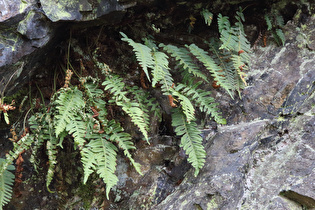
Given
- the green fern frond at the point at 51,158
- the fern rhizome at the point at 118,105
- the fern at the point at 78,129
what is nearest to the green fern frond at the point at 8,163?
the fern rhizome at the point at 118,105

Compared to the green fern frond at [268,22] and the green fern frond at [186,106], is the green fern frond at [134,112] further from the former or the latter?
the green fern frond at [268,22]

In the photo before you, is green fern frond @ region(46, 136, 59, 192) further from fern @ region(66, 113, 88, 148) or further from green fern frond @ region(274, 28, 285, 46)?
green fern frond @ region(274, 28, 285, 46)

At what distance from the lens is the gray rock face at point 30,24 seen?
2.31 meters

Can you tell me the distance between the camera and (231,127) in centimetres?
287

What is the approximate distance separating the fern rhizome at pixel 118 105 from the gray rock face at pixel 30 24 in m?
0.33

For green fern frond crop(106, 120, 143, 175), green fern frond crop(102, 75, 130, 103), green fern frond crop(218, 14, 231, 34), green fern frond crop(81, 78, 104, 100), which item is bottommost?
green fern frond crop(106, 120, 143, 175)

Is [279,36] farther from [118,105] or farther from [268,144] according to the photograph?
[118,105]

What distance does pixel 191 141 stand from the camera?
8.31ft

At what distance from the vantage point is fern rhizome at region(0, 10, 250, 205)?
240cm

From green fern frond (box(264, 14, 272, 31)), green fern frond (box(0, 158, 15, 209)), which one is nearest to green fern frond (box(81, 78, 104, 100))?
green fern frond (box(0, 158, 15, 209))

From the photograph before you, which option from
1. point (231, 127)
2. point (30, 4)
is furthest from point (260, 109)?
point (30, 4)

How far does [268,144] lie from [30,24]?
2.29 m

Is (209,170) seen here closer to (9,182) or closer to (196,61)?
(196,61)

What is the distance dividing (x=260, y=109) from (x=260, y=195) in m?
0.92
